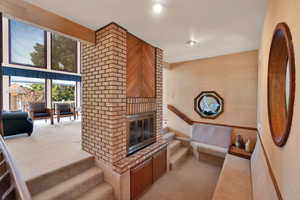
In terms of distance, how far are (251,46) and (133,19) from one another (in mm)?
2930

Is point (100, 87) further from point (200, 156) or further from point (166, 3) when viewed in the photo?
point (200, 156)

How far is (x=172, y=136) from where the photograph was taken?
4.44 metres

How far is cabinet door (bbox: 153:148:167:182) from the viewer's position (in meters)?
2.78

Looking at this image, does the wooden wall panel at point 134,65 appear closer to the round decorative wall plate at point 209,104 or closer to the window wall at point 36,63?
the round decorative wall plate at point 209,104

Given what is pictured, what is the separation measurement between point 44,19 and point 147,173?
9.88 feet

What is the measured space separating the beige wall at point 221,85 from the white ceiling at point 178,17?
0.86m

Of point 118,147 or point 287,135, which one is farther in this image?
point 118,147

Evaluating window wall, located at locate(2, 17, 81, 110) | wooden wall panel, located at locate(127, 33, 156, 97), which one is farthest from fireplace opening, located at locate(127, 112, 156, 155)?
window wall, located at locate(2, 17, 81, 110)

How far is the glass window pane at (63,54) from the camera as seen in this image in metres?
6.99

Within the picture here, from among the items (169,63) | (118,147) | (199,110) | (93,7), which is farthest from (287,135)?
(169,63)

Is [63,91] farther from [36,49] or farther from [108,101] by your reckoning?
[108,101]

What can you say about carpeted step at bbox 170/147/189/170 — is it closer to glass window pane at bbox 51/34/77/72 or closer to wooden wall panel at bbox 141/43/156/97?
wooden wall panel at bbox 141/43/156/97

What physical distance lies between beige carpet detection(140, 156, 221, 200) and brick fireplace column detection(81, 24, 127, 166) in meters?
1.06

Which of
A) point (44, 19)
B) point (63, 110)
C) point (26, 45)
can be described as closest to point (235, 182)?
point (44, 19)
